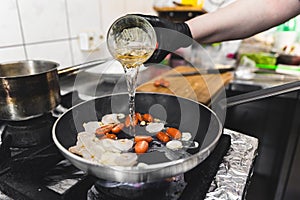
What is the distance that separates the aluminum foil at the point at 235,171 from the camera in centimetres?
46

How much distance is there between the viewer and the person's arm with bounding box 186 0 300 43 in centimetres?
81

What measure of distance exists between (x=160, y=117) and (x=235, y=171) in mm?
261

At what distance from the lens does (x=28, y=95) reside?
0.61 meters

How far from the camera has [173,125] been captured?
0.69 m

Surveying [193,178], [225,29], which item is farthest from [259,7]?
[193,178]

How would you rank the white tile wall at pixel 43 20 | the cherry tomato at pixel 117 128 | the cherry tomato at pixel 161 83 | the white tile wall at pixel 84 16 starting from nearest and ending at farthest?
the cherry tomato at pixel 117 128, the white tile wall at pixel 43 20, the white tile wall at pixel 84 16, the cherry tomato at pixel 161 83

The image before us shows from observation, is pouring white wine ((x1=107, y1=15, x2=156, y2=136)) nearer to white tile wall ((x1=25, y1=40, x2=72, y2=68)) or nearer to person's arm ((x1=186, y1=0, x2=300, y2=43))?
person's arm ((x1=186, y1=0, x2=300, y2=43))

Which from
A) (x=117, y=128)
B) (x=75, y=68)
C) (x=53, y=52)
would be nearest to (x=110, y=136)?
(x=117, y=128)

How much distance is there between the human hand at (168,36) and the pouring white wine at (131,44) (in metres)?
0.10

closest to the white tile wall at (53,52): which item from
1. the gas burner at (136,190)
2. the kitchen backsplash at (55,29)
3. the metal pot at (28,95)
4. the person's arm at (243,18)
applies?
the kitchen backsplash at (55,29)

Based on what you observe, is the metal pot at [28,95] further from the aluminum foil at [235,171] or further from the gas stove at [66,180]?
the aluminum foil at [235,171]

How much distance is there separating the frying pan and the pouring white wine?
114mm

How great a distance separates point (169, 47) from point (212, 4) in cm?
90

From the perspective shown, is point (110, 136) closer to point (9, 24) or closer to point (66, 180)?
point (66, 180)
